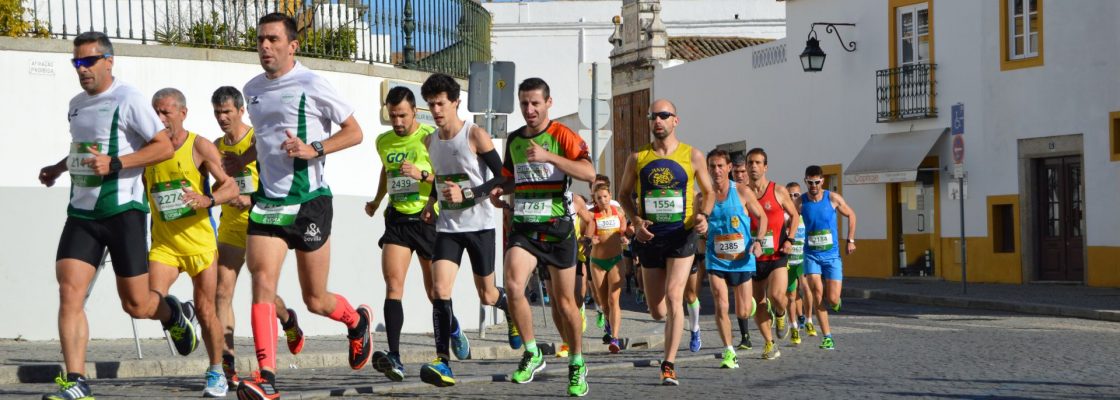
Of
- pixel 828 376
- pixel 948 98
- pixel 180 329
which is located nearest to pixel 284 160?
pixel 180 329

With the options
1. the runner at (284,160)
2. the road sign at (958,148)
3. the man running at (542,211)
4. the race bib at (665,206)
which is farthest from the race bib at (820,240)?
the road sign at (958,148)

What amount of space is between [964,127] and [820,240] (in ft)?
64.7

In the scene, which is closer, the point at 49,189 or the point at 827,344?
the point at 49,189

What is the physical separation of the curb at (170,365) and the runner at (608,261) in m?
0.99

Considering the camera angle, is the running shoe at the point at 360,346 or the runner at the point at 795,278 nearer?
the running shoe at the point at 360,346

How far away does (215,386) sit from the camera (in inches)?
395

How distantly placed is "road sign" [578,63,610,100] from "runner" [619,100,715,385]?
9.86 m

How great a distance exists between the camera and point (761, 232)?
14.1m

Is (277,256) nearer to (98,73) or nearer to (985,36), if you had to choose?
(98,73)

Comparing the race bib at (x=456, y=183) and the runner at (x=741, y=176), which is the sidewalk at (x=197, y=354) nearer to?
the runner at (x=741, y=176)

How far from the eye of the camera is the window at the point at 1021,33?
33.3 metres

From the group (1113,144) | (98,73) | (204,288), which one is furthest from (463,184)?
(1113,144)

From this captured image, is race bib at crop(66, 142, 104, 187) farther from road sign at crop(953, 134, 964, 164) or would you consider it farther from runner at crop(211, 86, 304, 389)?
road sign at crop(953, 134, 964, 164)

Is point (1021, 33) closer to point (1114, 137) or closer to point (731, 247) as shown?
point (1114, 137)
